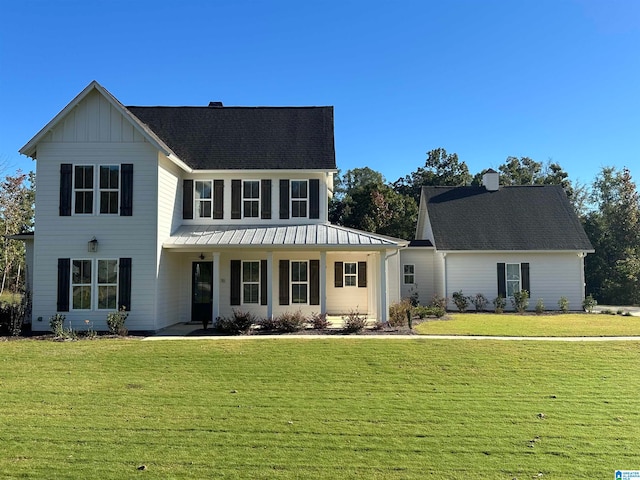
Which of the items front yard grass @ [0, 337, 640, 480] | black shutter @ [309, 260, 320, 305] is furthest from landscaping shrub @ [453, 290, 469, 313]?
front yard grass @ [0, 337, 640, 480]

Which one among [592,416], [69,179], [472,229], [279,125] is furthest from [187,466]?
[472,229]

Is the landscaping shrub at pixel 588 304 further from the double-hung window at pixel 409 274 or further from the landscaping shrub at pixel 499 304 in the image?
the double-hung window at pixel 409 274

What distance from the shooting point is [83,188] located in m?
14.5

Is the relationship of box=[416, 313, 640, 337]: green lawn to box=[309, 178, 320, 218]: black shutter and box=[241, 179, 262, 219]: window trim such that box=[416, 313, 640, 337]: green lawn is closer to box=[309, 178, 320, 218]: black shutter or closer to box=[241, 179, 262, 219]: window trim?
box=[309, 178, 320, 218]: black shutter

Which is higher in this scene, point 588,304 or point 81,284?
point 81,284

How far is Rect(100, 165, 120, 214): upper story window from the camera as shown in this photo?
1445 cm

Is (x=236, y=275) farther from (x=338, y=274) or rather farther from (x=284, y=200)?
(x=338, y=274)

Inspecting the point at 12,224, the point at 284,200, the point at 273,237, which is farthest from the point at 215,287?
the point at 12,224

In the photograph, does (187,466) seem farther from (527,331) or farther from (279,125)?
(279,125)

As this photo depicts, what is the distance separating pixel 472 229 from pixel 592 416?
53.9ft

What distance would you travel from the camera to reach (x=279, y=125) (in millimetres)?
19312

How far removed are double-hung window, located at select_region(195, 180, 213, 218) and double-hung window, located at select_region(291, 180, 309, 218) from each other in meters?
3.15

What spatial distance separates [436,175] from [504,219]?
25.6 meters

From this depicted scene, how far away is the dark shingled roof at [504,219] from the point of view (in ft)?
71.8
